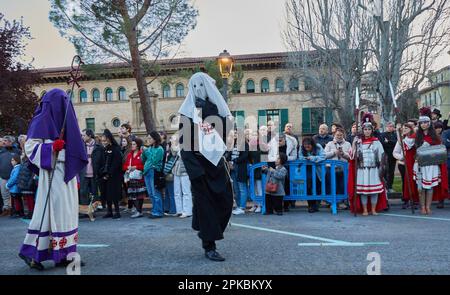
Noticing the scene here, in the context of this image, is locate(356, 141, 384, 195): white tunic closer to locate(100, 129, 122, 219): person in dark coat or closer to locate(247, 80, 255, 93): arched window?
locate(100, 129, 122, 219): person in dark coat

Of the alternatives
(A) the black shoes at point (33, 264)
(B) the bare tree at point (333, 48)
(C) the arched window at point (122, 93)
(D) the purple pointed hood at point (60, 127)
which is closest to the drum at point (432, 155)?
(D) the purple pointed hood at point (60, 127)

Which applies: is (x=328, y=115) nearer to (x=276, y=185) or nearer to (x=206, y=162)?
(x=276, y=185)

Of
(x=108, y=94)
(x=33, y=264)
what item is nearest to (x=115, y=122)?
(x=108, y=94)

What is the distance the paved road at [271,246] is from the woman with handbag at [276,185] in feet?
1.86

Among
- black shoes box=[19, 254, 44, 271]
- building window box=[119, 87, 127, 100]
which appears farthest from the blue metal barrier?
building window box=[119, 87, 127, 100]

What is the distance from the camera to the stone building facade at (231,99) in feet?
155

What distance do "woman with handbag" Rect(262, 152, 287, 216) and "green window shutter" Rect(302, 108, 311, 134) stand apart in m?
38.2

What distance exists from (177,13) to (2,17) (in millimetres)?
7133

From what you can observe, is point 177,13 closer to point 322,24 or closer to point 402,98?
point 322,24

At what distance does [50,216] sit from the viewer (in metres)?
5.33

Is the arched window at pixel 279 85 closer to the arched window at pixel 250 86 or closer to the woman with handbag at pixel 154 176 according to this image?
the arched window at pixel 250 86

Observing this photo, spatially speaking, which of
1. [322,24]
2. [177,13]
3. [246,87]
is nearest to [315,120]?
[246,87]

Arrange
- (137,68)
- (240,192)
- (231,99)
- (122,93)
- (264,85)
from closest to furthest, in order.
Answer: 1. (240,192)
2. (137,68)
3. (231,99)
4. (264,85)
5. (122,93)

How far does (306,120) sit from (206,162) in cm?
4284
